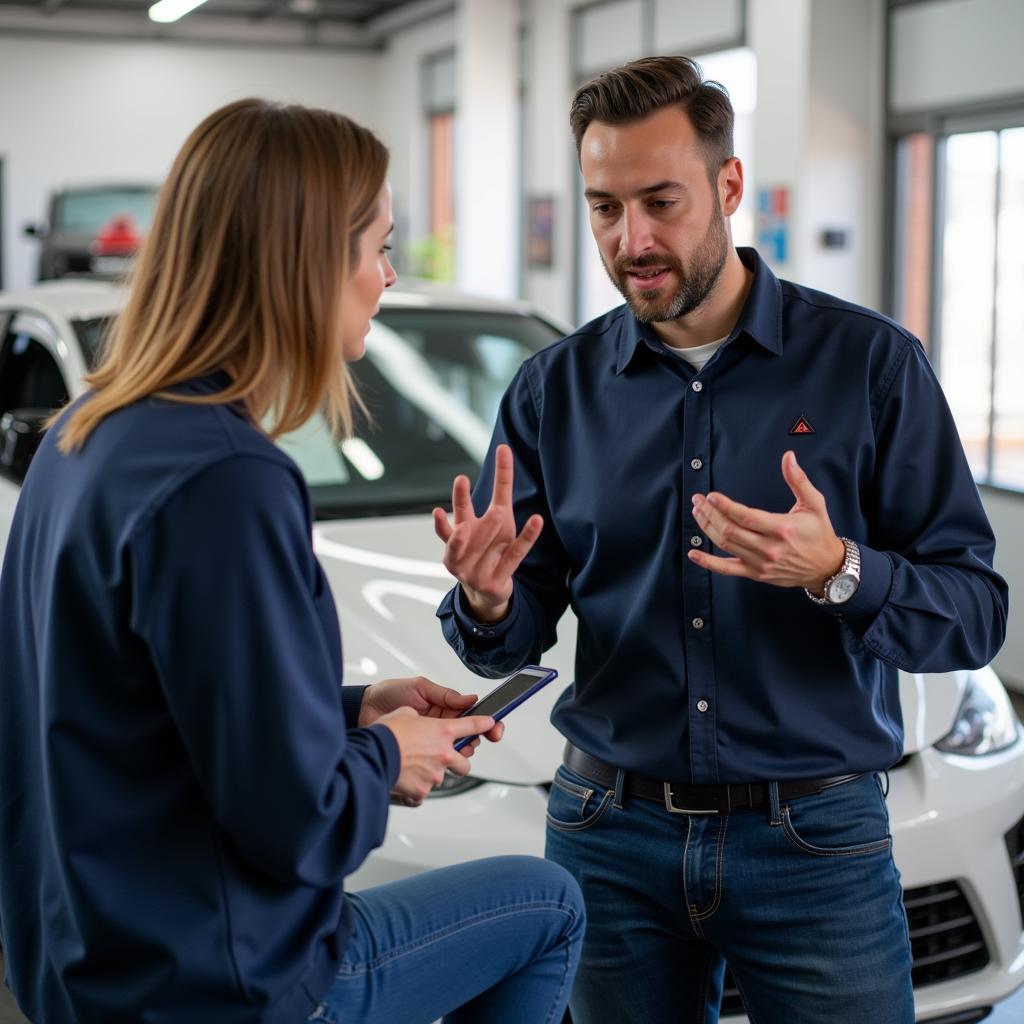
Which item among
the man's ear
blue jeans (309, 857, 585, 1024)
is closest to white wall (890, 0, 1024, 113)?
the man's ear

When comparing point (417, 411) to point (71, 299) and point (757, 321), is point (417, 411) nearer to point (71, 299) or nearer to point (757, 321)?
point (71, 299)

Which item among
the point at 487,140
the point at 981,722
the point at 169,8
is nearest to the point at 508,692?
the point at 981,722

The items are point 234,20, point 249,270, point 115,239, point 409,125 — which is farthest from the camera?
point 234,20

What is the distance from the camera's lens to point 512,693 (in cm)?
159

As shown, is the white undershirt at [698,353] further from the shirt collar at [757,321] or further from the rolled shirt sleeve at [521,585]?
the rolled shirt sleeve at [521,585]

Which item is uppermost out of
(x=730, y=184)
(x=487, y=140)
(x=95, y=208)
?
(x=487, y=140)

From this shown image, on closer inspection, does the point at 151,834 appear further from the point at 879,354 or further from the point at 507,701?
the point at 879,354

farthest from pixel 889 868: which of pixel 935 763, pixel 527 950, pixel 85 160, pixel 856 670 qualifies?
pixel 85 160

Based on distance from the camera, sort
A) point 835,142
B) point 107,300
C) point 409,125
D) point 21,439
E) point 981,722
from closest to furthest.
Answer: point 981,722 → point 21,439 → point 107,300 → point 835,142 → point 409,125

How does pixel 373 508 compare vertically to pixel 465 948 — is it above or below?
above

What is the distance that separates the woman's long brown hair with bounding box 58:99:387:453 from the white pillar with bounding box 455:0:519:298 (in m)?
11.0

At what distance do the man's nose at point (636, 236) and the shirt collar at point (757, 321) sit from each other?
101mm

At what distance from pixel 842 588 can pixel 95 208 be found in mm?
13741

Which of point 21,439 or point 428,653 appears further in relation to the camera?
point 21,439
